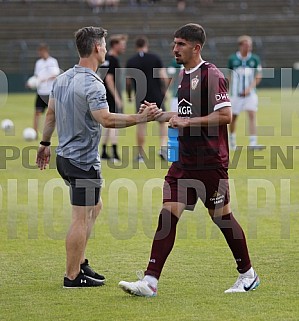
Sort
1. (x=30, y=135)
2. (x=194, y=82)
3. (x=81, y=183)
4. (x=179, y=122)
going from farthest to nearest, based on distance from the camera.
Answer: (x=30, y=135) < (x=81, y=183) < (x=194, y=82) < (x=179, y=122)

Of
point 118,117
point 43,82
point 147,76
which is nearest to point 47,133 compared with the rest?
point 118,117

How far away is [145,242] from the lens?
10.2 metres

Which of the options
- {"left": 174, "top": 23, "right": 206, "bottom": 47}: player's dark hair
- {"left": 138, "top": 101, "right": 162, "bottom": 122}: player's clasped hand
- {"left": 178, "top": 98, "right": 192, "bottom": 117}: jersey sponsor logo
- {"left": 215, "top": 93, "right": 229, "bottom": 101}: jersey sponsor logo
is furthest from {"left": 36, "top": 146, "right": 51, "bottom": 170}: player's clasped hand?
{"left": 215, "top": 93, "right": 229, "bottom": 101}: jersey sponsor logo

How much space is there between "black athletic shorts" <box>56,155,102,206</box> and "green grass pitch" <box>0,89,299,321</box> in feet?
2.69

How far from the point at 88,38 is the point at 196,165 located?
4.92 feet

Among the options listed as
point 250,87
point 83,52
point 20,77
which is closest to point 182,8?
point 20,77

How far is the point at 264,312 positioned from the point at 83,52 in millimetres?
2822

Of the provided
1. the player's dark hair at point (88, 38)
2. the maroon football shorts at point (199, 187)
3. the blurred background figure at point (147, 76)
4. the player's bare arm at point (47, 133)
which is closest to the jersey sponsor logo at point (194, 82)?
the maroon football shorts at point (199, 187)

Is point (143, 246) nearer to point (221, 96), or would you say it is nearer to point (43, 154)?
point (43, 154)

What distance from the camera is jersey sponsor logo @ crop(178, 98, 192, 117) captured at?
25.4 feet

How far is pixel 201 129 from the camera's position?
766 cm

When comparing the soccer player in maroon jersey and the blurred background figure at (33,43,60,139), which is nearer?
the soccer player in maroon jersey

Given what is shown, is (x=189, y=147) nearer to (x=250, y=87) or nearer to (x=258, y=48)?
(x=250, y=87)

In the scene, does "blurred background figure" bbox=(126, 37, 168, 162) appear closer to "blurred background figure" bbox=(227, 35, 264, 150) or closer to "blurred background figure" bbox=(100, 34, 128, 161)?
"blurred background figure" bbox=(100, 34, 128, 161)
